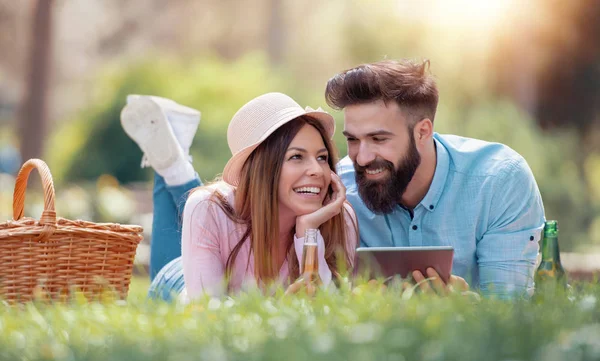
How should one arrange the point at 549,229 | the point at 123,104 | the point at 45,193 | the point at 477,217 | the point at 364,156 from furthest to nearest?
1. the point at 123,104
2. the point at 477,217
3. the point at 364,156
4. the point at 45,193
5. the point at 549,229

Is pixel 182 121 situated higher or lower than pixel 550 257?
higher

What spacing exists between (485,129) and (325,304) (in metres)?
7.97

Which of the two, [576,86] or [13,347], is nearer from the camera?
[13,347]

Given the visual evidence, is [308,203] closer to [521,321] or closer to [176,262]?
[176,262]

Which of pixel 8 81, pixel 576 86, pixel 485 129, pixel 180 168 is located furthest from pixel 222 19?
pixel 180 168

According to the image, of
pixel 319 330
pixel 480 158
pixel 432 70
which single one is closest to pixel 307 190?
pixel 480 158

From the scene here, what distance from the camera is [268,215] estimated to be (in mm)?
3875

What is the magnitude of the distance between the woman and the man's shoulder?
→ 2.20 feet

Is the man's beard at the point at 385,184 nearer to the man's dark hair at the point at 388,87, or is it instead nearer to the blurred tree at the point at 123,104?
the man's dark hair at the point at 388,87

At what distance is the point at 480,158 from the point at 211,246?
1481 mm

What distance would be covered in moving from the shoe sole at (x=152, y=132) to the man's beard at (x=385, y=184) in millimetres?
1478

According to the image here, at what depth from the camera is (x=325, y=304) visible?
235 centimetres

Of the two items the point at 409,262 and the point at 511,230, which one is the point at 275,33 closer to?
the point at 511,230

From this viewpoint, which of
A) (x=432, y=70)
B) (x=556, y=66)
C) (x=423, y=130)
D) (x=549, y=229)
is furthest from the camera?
(x=556, y=66)
